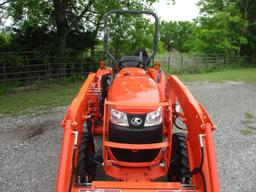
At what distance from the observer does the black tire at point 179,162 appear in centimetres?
339

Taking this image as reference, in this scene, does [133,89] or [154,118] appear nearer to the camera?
[154,118]

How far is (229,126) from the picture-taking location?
262 inches

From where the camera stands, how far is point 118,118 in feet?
9.79

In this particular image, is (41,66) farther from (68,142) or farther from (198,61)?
(198,61)

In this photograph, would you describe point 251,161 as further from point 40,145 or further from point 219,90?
point 219,90

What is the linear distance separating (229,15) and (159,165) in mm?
25447

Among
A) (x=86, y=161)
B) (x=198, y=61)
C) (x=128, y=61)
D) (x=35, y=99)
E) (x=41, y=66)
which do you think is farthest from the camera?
(x=198, y=61)

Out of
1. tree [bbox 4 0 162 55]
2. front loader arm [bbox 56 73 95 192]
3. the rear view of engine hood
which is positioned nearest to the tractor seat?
the rear view of engine hood

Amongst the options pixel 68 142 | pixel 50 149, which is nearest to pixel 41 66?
pixel 50 149

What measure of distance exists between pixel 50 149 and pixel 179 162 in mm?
2309

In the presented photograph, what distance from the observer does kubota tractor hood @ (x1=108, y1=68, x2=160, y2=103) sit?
3.10 metres

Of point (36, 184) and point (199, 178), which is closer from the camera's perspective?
point (199, 178)

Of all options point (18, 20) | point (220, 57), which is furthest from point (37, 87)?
point (220, 57)

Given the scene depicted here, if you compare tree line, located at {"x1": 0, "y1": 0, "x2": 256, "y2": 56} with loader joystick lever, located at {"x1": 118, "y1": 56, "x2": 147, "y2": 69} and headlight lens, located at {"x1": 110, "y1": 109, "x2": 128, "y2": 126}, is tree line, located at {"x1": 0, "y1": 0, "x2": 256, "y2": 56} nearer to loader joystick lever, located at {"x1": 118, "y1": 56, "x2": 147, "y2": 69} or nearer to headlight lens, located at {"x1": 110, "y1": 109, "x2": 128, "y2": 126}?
loader joystick lever, located at {"x1": 118, "y1": 56, "x2": 147, "y2": 69}
